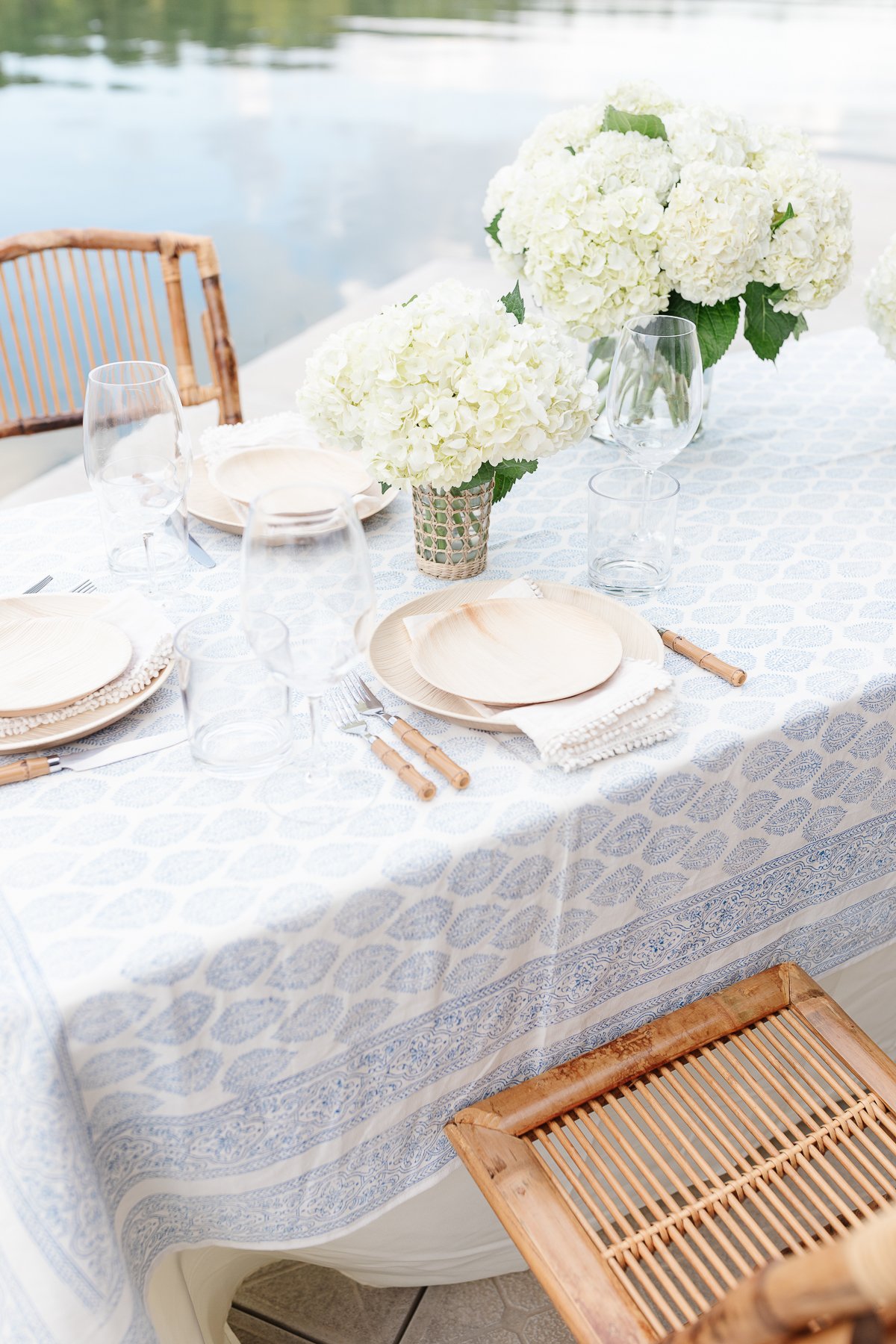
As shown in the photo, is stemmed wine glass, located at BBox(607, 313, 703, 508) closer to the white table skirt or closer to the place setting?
the place setting

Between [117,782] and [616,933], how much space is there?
0.44 m

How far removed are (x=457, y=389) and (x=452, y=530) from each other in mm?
163

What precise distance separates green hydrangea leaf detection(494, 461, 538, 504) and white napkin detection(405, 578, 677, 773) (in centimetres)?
26

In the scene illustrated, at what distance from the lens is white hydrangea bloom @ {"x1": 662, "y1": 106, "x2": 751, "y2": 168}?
1.22 metres

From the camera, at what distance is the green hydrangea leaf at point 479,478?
1.04 m

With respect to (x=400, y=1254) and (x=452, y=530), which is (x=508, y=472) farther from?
(x=400, y=1254)

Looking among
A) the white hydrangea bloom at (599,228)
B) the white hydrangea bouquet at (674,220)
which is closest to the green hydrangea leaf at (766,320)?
the white hydrangea bouquet at (674,220)

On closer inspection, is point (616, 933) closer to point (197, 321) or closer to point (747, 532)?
point (747, 532)

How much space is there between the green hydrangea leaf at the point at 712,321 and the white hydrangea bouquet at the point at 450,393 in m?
0.28

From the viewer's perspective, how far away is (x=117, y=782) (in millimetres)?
843

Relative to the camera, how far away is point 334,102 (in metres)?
9.13

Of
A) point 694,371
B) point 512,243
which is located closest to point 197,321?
point 512,243

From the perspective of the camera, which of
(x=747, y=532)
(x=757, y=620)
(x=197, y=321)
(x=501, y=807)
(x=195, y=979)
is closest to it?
(x=195, y=979)

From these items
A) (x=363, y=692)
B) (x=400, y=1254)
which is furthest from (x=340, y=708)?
(x=400, y=1254)
